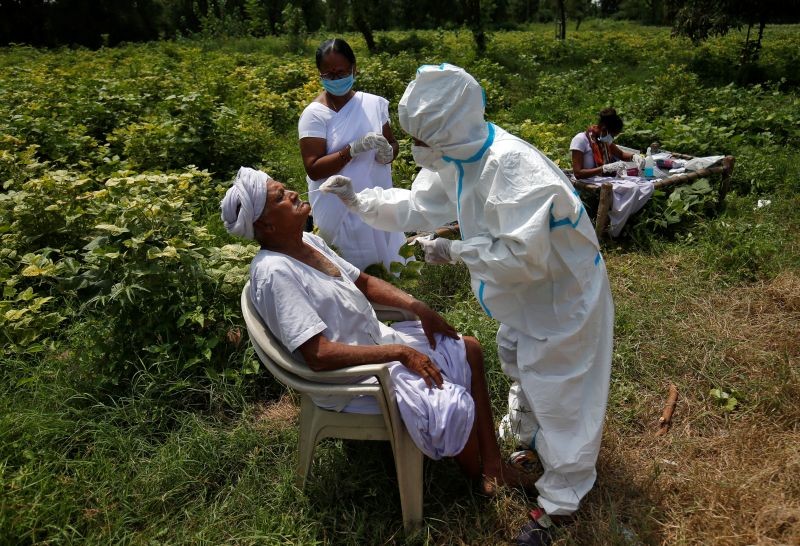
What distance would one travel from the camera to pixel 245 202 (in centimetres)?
212

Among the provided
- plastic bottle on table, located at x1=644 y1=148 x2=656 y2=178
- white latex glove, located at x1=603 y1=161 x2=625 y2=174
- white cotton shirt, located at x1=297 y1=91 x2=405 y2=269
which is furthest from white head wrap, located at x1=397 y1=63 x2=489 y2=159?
plastic bottle on table, located at x1=644 y1=148 x2=656 y2=178

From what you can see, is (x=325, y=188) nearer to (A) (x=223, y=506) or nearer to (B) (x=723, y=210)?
(A) (x=223, y=506)

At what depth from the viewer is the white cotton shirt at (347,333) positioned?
80.2 inches

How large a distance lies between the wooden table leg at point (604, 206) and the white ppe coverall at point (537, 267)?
9.19 ft

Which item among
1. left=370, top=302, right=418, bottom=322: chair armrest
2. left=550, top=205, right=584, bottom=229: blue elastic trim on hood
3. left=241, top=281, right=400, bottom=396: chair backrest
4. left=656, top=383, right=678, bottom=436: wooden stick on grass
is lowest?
left=656, top=383, right=678, bottom=436: wooden stick on grass

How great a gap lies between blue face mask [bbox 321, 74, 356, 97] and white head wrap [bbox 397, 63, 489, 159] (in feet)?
3.91

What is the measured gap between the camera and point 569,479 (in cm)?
214

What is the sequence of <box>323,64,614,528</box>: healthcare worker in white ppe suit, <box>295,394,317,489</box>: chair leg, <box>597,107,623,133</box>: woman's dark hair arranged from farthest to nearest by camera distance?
<box>597,107,623,133</box>: woman's dark hair → <box>295,394,317,489</box>: chair leg → <box>323,64,614,528</box>: healthcare worker in white ppe suit

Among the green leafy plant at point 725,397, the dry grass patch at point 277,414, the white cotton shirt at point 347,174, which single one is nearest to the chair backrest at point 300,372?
the dry grass patch at point 277,414

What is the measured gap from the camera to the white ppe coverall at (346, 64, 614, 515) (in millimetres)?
1964

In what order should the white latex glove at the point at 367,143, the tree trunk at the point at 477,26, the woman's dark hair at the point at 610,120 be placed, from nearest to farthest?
the white latex glove at the point at 367,143, the woman's dark hair at the point at 610,120, the tree trunk at the point at 477,26

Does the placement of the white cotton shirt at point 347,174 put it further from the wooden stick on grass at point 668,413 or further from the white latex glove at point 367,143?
the wooden stick on grass at point 668,413

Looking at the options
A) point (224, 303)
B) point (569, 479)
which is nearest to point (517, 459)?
point (569, 479)

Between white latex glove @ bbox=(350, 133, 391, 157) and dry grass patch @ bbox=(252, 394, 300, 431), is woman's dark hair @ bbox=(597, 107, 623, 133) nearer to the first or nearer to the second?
white latex glove @ bbox=(350, 133, 391, 157)
